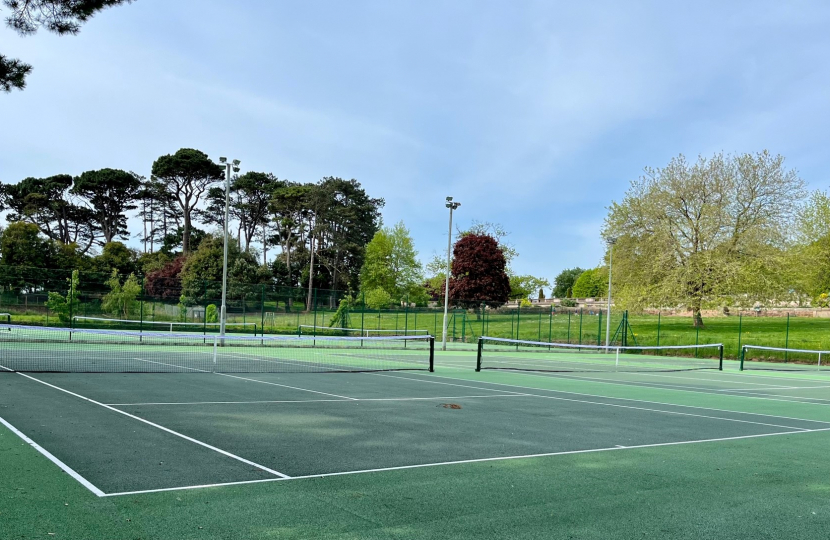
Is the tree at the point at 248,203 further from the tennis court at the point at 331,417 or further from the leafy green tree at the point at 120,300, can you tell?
the tennis court at the point at 331,417

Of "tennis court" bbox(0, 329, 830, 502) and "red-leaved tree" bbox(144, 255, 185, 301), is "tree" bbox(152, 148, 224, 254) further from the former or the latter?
"tennis court" bbox(0, 329, 830, 502)

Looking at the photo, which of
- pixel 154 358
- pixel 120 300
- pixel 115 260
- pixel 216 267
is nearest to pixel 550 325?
pixel 120 300

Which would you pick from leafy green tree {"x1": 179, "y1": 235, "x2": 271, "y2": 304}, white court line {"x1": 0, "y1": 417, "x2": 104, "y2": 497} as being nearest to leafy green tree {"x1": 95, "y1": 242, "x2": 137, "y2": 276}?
leafy green tree {"x1": 179, "y1": 235, "x2": 271, "y2": 304}

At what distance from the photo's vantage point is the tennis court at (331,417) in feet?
19.5

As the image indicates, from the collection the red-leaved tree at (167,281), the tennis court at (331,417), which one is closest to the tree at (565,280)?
the red-leaved tree at (167,281)

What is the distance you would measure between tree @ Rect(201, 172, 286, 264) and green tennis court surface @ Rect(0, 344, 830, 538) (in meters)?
60.1

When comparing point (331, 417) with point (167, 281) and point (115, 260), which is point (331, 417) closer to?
point (167, 281)

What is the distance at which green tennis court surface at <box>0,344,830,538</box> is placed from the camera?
431 centimetres

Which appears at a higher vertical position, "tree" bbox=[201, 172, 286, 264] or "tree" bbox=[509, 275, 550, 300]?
"tree" bbox=[201, 172, 286, 264]

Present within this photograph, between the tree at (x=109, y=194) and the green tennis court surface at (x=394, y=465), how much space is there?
63.5 metres

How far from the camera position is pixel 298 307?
124ft

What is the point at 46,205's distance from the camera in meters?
67.9

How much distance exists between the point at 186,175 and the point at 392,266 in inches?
898

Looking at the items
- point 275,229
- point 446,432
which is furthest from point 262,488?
point 275,229
